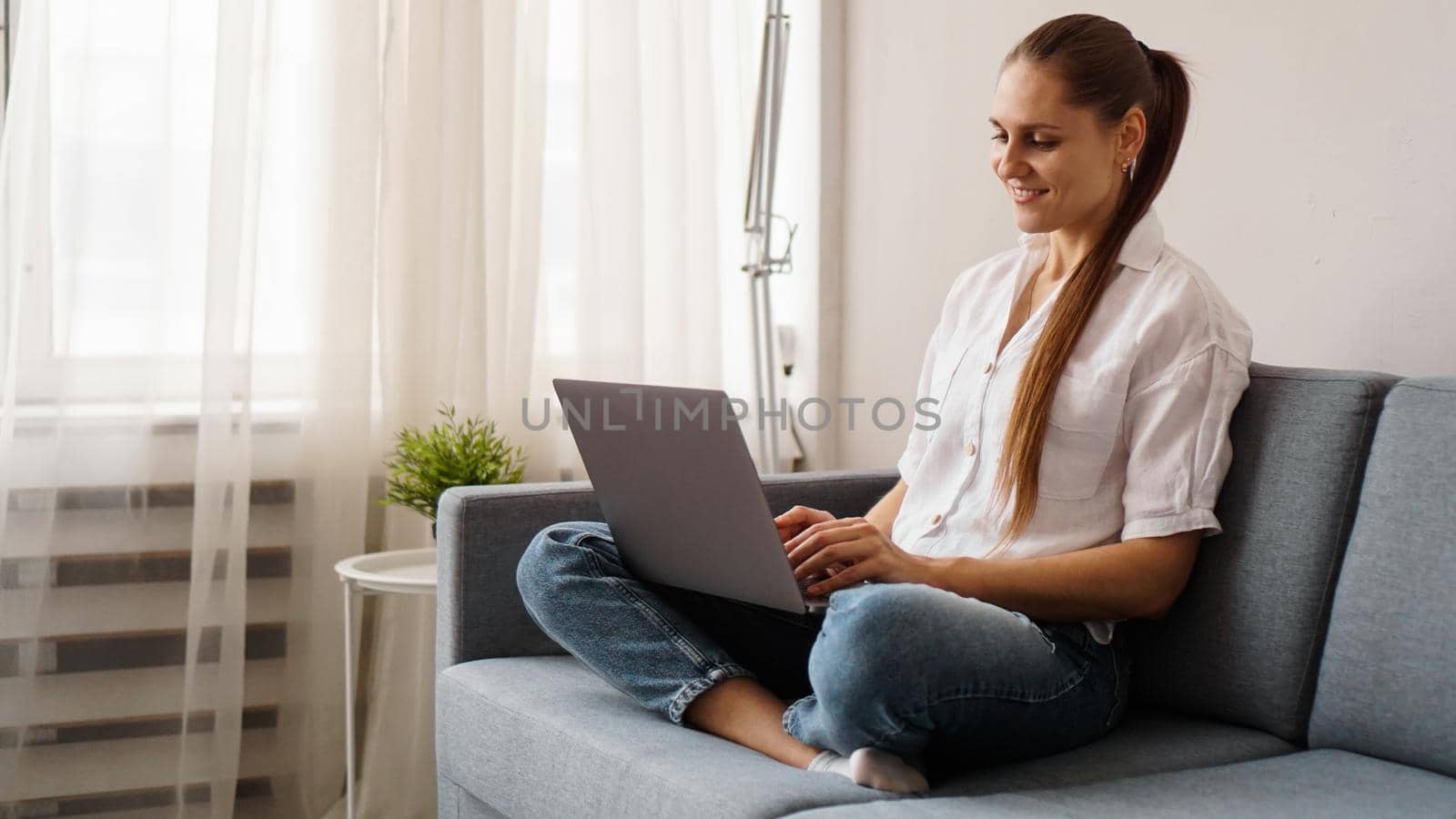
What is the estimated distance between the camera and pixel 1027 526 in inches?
56.2

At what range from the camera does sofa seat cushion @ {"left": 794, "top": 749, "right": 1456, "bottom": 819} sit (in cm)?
110

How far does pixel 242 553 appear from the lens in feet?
7.21

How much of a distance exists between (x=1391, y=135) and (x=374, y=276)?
150cm

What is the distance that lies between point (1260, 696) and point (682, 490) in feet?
1.94

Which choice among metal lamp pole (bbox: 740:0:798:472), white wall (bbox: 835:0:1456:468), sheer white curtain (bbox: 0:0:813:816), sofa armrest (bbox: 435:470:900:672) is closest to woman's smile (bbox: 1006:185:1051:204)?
white wall (bbox: 835:0:1456:468)

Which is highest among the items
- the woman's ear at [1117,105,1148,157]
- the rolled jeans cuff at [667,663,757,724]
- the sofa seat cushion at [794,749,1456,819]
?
the woman's ear at [1117,105,1148,157]

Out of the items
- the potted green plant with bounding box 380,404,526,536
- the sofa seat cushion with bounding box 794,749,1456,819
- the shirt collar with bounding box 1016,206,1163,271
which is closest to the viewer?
the sofa seat cushion with bounding box 794,749,1456,819

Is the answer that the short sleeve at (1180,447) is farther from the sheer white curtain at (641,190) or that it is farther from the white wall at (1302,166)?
the sheer white curtain at (641,190)

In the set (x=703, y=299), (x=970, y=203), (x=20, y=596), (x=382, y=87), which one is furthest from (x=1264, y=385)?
(x=20, y=596)

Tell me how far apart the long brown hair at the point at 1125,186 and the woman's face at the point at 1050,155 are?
0.01 meters

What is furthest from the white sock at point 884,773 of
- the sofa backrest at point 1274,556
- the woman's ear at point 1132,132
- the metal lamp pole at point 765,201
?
the metal lamp pole at point 765,201

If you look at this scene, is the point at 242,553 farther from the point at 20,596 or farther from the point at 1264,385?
the point at 1264,385

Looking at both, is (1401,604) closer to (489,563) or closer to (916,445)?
(916,445)

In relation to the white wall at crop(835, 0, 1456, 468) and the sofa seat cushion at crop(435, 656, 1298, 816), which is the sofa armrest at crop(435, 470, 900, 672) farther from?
the white wall at crop(835, 0, 1456, 468)
